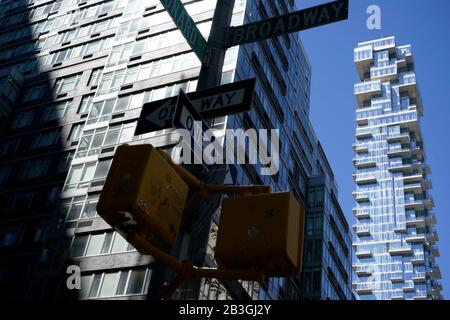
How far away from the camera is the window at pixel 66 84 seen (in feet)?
185

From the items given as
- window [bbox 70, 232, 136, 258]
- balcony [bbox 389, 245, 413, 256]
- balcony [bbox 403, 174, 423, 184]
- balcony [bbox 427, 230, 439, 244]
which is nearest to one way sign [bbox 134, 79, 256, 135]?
window [bbox 70, 232, 136, 258]

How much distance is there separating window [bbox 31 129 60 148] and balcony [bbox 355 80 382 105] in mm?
121682

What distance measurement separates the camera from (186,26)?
6.76 meters

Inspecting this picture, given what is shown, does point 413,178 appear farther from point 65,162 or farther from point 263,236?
point 263,236

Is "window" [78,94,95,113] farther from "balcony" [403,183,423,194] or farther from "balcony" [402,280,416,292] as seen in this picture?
"balcony" [403,183,423,194]

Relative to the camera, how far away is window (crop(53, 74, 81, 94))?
5634 centimetres

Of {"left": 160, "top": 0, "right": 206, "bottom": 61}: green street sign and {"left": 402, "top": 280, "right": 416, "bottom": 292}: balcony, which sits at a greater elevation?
{"left": 402, "top": 280, "right": 416, "bottom": 292}: balcony

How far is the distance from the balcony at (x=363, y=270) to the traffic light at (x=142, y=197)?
14001 centimetres

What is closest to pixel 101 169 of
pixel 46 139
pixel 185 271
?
pixel 46 139

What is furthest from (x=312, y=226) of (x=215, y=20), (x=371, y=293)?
(x=371, y=293)

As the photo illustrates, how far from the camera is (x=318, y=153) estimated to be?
65.0 meters

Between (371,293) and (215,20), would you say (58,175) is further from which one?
(371,293)

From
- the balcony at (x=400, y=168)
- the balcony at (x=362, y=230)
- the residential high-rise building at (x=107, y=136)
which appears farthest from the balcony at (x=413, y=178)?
the residential high-rise building at (x=107, y=136)
